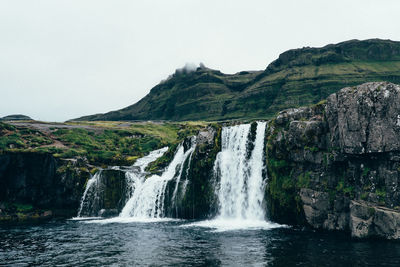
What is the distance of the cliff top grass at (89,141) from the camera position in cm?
8006

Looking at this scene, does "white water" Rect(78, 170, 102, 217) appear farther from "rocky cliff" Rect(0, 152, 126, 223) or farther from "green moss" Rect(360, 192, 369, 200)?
"green moss" Rect(360, 192, 369, 200)

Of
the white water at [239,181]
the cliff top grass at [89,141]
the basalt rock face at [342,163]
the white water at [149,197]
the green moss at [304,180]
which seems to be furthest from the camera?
the cliff top grass at [89,141]

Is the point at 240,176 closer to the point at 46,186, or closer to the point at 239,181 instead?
the point at 239,181

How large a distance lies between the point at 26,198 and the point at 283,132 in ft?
170

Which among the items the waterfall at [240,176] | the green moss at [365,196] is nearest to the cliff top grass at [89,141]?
the waterfall at [240,176]

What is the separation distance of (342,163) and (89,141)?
84.3m

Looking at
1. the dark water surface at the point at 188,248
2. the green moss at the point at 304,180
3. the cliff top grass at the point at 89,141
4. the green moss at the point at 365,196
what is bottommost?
the dark water surface at the point at 188,248

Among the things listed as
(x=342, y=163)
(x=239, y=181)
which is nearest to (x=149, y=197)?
(x=239, y=181)

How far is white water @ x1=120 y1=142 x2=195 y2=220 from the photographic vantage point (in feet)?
190

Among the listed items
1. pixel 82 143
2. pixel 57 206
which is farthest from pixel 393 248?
pixel 82 143

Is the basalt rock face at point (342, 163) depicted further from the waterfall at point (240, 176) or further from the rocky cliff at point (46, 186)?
the rocky cliff at point (46, 186)

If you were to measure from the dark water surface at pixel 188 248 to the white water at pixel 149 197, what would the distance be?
11488 millimetres

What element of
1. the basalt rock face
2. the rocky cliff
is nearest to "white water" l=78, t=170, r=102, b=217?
the rocky cliff

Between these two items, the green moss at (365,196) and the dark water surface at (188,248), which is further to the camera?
the green moss at (365,196)
